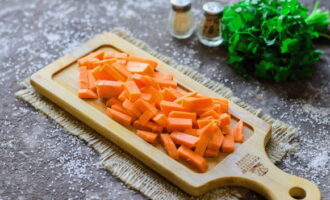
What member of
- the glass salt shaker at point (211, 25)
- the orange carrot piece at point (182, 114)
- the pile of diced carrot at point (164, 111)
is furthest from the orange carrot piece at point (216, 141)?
the glass salt shaker at point (211, 25)

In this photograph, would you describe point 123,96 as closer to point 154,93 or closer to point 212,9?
point 154,93

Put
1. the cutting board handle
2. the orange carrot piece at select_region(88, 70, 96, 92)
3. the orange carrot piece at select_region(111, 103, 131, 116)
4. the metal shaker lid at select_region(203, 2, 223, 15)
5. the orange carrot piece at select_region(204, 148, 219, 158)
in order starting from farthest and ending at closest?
the metal shaker lid at select_region(203, 2, 223, 15), the orange carrot piece at select_region(88, 70, 96, 92), the orange carrot piece at select_region(111, 103, 131, 116), the orange carrot piece at select_region(204, 148, 219, 158), the cutting board handle

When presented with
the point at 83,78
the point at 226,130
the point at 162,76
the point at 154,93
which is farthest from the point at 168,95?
the point at 83,78

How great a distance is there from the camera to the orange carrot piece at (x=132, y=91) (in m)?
1.75

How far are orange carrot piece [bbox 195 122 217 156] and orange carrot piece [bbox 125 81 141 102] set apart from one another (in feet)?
0.92

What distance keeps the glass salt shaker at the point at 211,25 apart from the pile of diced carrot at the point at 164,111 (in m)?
0.43

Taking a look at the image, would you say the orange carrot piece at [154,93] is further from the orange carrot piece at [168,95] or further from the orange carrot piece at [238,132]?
the orange carrot piece at [238,132]

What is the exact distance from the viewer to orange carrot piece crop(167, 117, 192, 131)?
1698mm

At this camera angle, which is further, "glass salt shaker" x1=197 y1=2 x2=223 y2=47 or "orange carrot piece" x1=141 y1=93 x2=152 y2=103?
"glass salt shaker" x1=197 y1=2 x2=223 y2=47

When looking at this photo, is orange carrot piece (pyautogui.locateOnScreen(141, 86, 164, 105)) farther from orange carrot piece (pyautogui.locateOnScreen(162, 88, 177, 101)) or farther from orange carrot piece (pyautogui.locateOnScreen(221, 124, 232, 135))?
orange carrot piece (pyautogui.locateOnScreen(221, 124, 232, 135))

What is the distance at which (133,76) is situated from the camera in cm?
182

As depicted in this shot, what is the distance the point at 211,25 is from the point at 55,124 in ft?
2.82

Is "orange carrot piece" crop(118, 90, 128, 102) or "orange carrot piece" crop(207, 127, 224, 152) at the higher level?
"orange carrot piece" crop(118, 90, 128, 102)

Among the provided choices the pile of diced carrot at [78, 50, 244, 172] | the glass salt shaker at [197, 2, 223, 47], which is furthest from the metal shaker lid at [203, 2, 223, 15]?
the pile of diced carrot at [78, 50, 244, 172]
